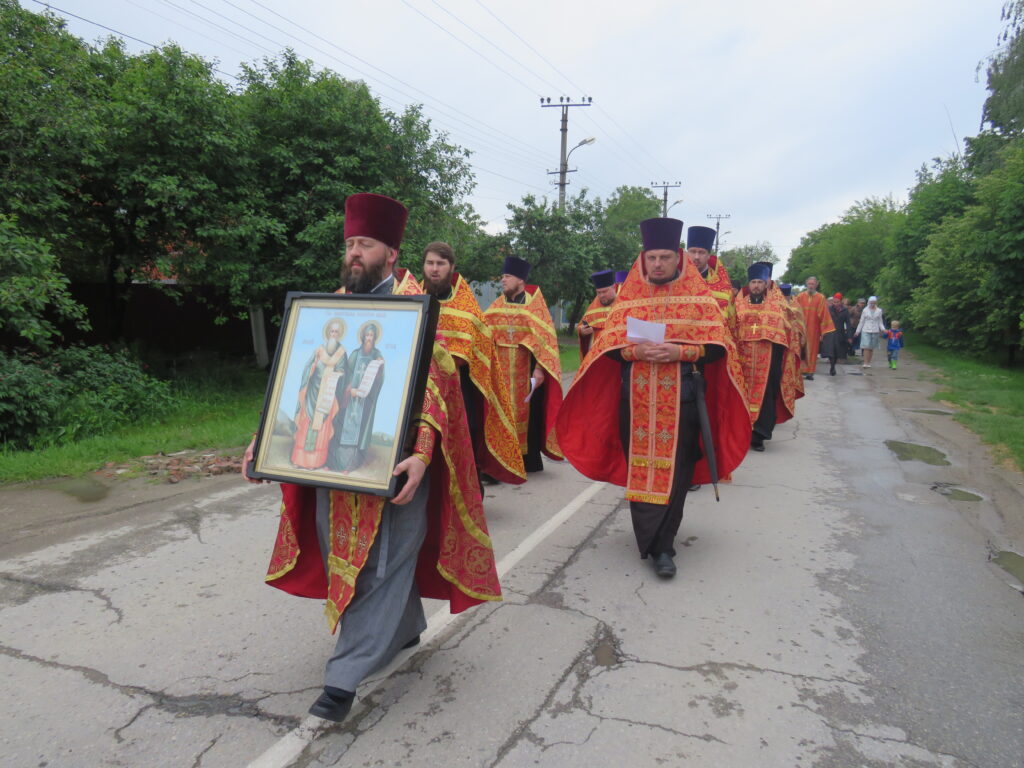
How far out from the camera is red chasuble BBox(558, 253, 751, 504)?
14.2 ft

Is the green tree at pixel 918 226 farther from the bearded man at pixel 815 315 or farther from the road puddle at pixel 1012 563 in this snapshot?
the road puddle at pixel 1012 563

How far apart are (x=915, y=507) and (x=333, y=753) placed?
17.1 ft

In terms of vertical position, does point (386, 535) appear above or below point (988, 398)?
above

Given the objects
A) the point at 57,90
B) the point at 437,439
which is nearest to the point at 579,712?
the point at 437,439

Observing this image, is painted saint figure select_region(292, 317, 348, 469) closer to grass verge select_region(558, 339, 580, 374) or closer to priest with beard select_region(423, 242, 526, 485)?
priest with beard select_region(423, 242, 526, 485)

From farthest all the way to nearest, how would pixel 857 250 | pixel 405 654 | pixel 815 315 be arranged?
pixel 857 250 → pixel 815 315 → pixel 405 654

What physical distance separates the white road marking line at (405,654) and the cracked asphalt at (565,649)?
3 cm

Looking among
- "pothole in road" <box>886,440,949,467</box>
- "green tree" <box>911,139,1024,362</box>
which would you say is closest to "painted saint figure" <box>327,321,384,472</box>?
"pothole in road" <box>886,440,949,467</box>

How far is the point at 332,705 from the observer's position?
2.57 m

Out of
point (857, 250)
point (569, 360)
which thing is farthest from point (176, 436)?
point (857, 250)

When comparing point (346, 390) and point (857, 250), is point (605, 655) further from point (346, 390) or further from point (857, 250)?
point (857, 250)

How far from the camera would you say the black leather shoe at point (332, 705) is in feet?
8.41

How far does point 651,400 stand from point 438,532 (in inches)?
75.5

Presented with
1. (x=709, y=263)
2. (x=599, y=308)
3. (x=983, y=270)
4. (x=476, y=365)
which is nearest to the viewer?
(x=476, y=365)
